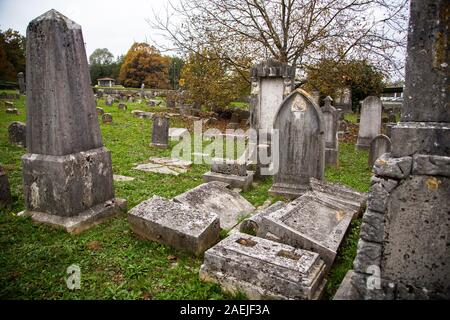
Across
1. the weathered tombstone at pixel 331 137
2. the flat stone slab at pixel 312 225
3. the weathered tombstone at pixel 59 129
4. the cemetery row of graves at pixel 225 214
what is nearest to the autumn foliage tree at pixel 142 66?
the weathered tombstone at pixel 331 137

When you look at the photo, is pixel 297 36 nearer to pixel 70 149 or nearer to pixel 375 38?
pixel 375 38

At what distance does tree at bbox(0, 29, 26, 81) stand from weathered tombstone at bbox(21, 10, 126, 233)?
44.2 meters

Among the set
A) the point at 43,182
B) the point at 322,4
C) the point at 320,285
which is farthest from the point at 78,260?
the point at 322,4

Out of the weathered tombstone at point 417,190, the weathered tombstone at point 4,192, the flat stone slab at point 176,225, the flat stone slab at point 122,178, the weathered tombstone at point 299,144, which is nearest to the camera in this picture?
the weathered tombstone at point 417,190

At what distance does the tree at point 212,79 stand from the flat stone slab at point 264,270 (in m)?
12.1

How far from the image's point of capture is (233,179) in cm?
639

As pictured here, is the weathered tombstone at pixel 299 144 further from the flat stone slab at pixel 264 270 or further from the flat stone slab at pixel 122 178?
the flat stone slab at pixel 122 178

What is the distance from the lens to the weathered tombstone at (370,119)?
11820 mm

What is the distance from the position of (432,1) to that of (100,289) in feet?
12.2

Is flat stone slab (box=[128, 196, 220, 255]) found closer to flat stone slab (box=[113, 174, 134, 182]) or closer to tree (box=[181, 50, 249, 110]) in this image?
flat stone slab (box=[113, 174, 134, 182])

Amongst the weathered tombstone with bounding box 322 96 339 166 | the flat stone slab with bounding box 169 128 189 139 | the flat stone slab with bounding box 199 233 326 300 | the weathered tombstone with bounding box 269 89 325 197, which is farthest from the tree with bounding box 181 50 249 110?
the flat stone slab with bounding box 199 233 326 300

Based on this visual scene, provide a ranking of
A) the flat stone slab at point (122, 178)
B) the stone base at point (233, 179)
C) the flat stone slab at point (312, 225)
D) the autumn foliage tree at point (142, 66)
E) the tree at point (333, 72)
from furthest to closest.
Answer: the autumn foliage tree at point (142, 66) < the tree at point (333, 72) < the flat stone slab at point (122, 178) < the stone base at point (233, 179) < the flat stone slab at point (312, 225)

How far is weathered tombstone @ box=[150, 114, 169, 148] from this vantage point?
1058 centimetres

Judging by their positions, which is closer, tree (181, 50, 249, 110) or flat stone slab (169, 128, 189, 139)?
flat stone slab (169, 128, 189, 139)
